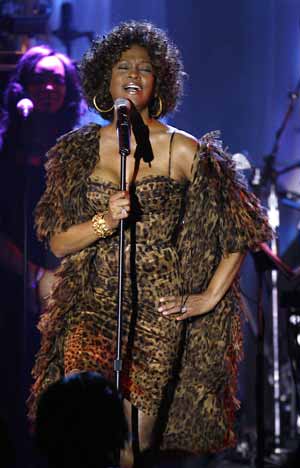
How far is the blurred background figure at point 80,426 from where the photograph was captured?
2.63 meters

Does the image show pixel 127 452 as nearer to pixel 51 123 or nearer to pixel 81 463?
pixel 81 463

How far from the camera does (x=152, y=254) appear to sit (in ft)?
15.0

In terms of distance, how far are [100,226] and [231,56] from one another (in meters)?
3.70

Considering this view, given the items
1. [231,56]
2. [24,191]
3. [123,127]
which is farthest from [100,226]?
[231,56]

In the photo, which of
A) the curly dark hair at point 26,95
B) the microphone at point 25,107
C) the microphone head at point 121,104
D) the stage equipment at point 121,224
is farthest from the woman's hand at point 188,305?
the curly dark hair at point 26,95

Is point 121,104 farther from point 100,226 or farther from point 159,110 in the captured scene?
point 159,110

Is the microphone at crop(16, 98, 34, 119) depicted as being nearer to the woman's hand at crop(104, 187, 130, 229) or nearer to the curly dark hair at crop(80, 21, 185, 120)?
the curly dark hair at crop(80, 21, 185, 120)

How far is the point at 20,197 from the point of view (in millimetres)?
6430

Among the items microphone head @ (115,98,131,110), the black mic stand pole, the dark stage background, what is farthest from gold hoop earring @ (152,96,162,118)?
the dark stage background

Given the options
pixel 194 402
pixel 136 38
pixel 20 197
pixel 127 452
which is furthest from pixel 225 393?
pixel 20 197

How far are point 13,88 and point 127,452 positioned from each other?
307 cm

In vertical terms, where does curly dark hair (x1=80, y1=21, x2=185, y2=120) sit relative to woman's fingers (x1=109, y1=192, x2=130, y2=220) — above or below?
above

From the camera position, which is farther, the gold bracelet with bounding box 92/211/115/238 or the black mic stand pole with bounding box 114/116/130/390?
the gold bracelet with bounding box 92/211/115/238

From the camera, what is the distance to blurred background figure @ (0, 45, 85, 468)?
640cm
